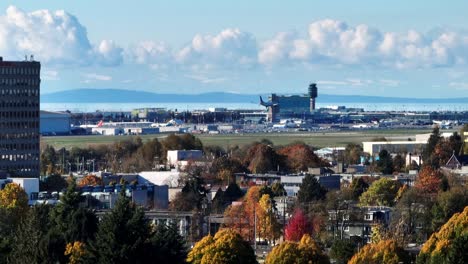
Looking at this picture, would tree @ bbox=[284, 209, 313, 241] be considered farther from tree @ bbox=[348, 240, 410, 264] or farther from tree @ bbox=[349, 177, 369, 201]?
tree @ bbox=[349, 177, 369, 201]

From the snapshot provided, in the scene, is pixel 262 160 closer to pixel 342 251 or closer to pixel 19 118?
pixel 19 118

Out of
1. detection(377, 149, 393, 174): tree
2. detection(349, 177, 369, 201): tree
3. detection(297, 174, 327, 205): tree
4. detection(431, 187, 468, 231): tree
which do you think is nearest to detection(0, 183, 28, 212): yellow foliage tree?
detection(297, 174, 327, 205): tree

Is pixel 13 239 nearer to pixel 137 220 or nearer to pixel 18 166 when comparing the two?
pixel 137 220

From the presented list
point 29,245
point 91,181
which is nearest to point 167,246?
point 29,245

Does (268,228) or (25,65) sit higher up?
(25,65)

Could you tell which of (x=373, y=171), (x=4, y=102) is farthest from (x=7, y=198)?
(x=373, y=171)
